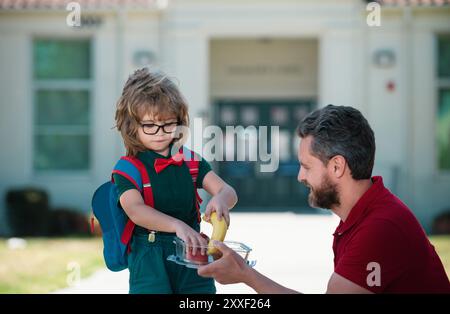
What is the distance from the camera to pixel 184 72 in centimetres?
1341

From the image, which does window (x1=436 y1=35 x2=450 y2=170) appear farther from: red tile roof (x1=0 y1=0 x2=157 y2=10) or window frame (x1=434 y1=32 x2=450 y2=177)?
red tile roof (x1=0 y1=0 x2=157 y2=10)

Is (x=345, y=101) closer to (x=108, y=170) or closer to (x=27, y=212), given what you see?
(x=108, y=170)

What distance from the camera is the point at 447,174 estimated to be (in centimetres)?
1336

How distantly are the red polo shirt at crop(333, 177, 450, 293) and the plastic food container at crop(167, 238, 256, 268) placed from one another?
40 centimetres

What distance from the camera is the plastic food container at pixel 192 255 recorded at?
2674 mm

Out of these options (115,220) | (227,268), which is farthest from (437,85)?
(227,268)

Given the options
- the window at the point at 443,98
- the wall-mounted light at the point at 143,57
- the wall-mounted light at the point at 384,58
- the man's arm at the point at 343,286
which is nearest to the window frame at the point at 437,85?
the window at the point at 443,98

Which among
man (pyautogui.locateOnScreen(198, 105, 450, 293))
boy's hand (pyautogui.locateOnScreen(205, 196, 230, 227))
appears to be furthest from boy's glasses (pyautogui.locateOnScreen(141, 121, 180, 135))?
man (pyautogui.locateOnScreen(198, 105, 450, 293))

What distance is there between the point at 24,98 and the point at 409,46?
24.2ft

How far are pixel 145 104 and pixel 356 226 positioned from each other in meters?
Answer: 0.99

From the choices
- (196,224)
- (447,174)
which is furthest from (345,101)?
(196,224)

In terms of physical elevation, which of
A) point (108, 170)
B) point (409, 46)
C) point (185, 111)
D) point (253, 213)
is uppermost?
point (409, 46)
